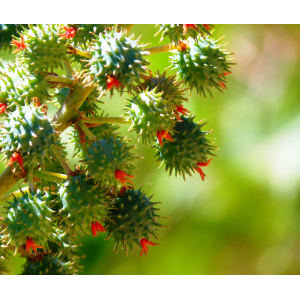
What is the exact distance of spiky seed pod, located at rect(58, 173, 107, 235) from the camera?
112 cm

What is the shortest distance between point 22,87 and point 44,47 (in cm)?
17

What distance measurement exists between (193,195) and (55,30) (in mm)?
2312

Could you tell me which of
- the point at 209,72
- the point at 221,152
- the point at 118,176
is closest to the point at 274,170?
the point at 221,152

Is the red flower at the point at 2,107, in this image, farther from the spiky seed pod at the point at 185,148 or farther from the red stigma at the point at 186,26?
the red stigma at the point at 186,26

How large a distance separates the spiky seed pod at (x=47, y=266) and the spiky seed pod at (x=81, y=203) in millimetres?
466

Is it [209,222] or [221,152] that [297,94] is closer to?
[221,152]

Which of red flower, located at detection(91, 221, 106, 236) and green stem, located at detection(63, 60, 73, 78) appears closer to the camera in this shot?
red flower, located at detection(91, 221, 106, 236)

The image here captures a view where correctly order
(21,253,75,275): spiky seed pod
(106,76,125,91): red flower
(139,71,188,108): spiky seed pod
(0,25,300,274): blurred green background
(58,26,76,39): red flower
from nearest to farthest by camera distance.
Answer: (106,76,125,91): red flower < (58,26,76,39): red flower < (139,71,188,108): spiky seed pod < (21,253,75,275): spiky seed pod < (0,25,300,274): blurred green background

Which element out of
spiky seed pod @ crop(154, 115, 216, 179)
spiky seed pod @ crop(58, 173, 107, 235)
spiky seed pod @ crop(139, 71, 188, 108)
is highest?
spiky seed pod @ crop(139, 71, 188, 108)

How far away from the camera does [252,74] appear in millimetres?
3385

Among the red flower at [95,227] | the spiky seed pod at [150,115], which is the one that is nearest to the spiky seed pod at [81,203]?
the red flower at [95,227]

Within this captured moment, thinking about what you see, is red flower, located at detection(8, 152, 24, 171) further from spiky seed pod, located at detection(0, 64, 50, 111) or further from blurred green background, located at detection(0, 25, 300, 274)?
blurred green background, located at detection(0, 25, 300, 274)

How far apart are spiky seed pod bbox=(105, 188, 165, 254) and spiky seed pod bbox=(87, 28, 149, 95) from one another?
17.6 inches

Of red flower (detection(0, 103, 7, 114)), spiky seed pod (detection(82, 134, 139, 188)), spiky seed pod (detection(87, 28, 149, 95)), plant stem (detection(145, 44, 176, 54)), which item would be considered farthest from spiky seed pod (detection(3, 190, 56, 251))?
plant stem (detection(145, 44, 176, 54))
